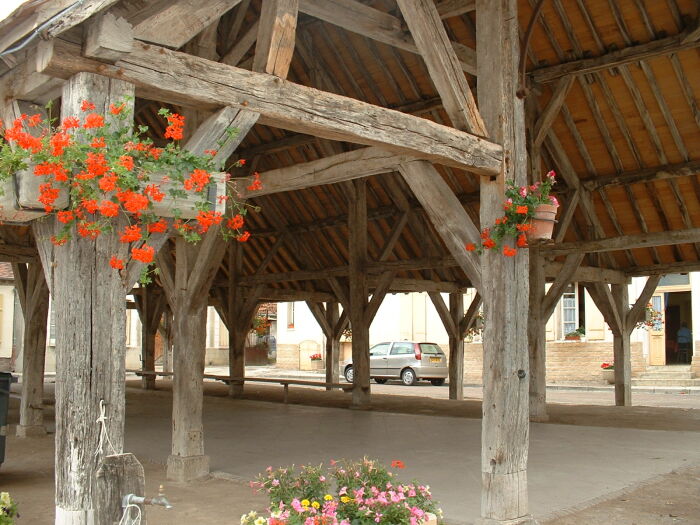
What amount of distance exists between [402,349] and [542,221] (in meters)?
15.5

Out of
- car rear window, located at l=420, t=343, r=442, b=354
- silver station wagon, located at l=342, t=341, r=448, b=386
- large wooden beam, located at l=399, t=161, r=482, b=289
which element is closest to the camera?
large wooden beam, located at l=399, t=161, r=482, b=289

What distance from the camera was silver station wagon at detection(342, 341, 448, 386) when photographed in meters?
20.2

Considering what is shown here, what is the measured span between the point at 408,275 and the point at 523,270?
9.29 metres

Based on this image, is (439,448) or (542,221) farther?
(439,448)

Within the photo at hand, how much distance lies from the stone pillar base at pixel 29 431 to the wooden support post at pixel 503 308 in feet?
22.3

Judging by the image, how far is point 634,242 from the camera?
Answer: 1048cm

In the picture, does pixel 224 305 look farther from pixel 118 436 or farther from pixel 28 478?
pixel 118 436

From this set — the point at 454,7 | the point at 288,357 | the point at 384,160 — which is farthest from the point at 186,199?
the point at 288,357

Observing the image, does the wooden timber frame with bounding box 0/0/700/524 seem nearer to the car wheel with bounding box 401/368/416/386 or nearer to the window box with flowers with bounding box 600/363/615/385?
the car wheel with bounding box 401/368/416/386

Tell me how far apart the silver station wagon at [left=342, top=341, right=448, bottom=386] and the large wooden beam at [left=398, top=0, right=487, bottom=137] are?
14.9 meters

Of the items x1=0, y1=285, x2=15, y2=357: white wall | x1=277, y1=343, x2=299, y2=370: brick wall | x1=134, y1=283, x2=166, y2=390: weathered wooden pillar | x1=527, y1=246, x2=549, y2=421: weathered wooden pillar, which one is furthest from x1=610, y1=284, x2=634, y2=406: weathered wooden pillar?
x1=0, y1=285, x2=15, y2=357: white wall

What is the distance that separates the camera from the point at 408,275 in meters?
14.8

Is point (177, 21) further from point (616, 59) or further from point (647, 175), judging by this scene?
point (647, 175)

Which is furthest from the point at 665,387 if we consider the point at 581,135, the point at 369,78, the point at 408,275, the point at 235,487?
the point at 235,487
